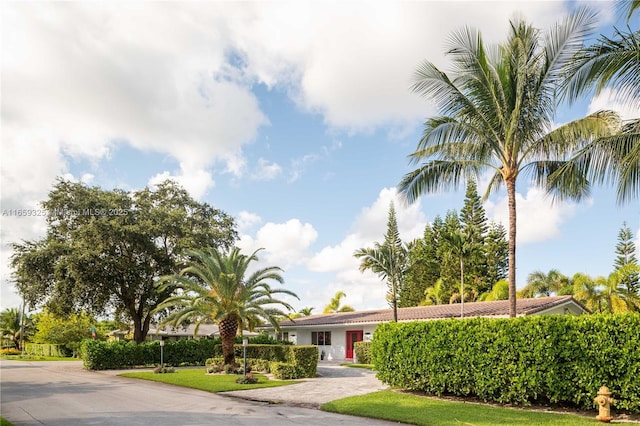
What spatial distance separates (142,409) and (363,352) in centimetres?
2002

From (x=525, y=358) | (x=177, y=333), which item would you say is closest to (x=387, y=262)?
(x=525, y=358)

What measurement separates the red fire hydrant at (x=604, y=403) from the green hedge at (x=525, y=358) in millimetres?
492

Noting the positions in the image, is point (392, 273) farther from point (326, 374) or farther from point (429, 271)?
point (429, 271)

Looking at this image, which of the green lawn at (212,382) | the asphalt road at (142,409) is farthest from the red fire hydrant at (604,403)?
the green lawn at (212,382)

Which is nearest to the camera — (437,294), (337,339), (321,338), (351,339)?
(351,339)

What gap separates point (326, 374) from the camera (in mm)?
23812

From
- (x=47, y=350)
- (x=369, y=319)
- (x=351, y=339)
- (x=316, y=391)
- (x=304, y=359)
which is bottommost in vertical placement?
(x=47, y=350)

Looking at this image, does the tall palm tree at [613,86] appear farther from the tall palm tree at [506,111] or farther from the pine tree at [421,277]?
the pine tree at [421,277]

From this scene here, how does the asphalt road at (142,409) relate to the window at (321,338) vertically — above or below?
above

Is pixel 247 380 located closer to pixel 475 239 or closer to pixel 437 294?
pixel 437 294

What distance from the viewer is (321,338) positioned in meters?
36.9

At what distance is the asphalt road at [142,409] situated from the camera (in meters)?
11.2

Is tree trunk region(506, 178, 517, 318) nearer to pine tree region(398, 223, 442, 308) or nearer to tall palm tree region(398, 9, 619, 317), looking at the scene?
tall palm tree region(398, 9, 619, 317)

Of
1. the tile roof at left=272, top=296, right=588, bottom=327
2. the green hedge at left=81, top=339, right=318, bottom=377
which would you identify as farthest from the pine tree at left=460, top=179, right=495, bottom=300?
the green hedge at left=81, top=339, right=318, bottom=377
